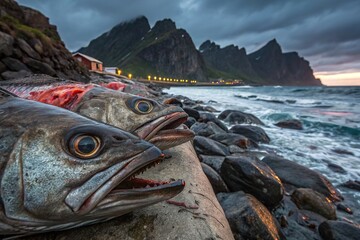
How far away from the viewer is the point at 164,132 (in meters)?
2.58

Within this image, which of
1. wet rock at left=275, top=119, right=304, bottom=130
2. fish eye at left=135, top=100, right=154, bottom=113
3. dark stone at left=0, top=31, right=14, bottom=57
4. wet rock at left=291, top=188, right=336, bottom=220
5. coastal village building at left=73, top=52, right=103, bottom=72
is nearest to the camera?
fish eye at left=135, top=100, right=154, bottom=113

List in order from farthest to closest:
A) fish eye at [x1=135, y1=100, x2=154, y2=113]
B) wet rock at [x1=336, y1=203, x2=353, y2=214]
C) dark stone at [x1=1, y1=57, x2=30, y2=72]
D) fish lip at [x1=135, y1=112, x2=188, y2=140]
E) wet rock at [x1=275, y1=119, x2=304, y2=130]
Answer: wet rock at [x1=275, y1=119, x2=304, y2=130], dark stone at [x1=1, y1=57, x2=30, y2=72], wet rock at [x1=336, y1=203, x2=353, y2=214], fish eye at [x1=135, y1=100, x2=154, y2=113], fish lip at [x1=135, y1=112, x2=188, y2=140]

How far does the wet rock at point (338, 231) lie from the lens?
3.21 meters

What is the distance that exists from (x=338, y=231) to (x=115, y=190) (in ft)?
12.1

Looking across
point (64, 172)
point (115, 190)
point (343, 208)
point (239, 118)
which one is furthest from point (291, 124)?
point (64, 172)

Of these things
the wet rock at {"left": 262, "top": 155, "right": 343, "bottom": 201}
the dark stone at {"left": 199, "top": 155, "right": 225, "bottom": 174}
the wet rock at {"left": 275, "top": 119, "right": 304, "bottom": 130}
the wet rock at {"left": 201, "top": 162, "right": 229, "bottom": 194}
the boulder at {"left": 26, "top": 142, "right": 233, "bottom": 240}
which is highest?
the boulder at {"left": 26, "top": 142, "right": 233, "bottom": 240}

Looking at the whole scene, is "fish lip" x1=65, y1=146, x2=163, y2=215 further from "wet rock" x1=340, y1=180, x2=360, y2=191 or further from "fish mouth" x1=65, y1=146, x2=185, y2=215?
"wet rock" x1=340, y1=180, x2=360, y2=191

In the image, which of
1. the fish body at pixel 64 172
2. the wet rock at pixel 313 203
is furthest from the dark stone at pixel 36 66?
the wet rock at pixel 313 203

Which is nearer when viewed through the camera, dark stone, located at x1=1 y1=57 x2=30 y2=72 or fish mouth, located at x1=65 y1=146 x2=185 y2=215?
fish mouth, located at x1=65 y1=146 x2=185 y2=215

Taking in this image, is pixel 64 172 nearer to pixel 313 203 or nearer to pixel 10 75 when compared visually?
pixel 313 203

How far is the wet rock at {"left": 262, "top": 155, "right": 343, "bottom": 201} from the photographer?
4.76 m

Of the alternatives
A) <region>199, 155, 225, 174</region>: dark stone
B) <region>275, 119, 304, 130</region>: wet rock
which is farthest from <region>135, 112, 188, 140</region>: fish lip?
<region>275, 119, 304, 130</region>: wet rock

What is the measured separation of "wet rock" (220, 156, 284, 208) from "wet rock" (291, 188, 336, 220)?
640 millimetres

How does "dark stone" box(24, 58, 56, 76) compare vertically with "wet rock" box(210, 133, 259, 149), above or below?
above
